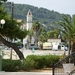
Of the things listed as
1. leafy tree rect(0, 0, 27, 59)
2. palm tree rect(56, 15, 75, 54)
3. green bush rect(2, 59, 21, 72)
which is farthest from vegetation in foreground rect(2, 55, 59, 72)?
palm tree rect(56, 15, 75, 54)

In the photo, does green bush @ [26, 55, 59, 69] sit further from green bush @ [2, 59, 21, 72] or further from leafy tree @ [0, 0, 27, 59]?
green bush @ [2, 59, 21, 72]

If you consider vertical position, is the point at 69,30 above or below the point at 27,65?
above

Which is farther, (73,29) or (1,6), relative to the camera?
(73,29)

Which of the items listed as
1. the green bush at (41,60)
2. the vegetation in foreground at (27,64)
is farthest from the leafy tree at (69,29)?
the vegetation in foreground at (27,64)

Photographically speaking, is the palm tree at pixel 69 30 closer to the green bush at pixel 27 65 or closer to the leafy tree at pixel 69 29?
the leafy tree at pixel 69 29

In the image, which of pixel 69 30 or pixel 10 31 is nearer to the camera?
pixel 10 31

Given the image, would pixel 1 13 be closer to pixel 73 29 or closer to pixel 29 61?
pixel 29 61

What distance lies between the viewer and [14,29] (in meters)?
19.0

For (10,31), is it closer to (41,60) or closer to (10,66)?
(41,60)

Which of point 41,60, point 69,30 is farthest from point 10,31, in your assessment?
point 69,30

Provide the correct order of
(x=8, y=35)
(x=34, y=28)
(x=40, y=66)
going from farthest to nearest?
(x=34, y=28) < (x=8, y=35) < (x=40, y=66)

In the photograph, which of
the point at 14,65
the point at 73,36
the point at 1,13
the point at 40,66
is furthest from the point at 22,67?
the point at 73,36

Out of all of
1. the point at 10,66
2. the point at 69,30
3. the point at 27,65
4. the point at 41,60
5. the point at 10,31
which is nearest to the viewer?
the point at 10,66

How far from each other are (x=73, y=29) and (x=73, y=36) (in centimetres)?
64
